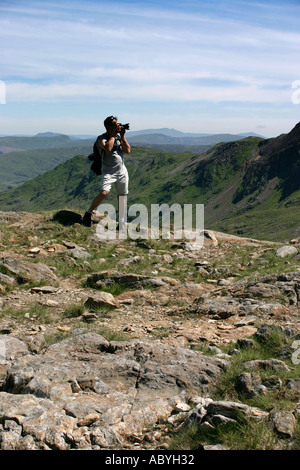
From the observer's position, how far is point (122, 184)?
570 inches

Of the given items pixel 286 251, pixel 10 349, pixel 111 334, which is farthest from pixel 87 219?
pixel 10 349

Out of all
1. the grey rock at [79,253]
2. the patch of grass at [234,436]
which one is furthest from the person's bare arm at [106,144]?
the patch of grass at [234,436]

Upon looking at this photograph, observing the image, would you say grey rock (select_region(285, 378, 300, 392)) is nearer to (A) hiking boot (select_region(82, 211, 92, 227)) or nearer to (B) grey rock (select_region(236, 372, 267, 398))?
(B) grey rock (select_region(236, 372, 267, 398))

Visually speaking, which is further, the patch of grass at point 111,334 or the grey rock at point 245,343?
the patch of grass at point 111,334

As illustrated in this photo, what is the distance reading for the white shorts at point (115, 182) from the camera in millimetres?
13691

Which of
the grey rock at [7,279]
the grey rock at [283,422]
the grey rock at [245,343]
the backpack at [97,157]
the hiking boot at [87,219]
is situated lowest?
the grey rock at [245,343]

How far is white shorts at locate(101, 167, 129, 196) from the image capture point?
13.7 meters

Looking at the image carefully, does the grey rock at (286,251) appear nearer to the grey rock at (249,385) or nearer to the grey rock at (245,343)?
the grey rock at (245,343)
